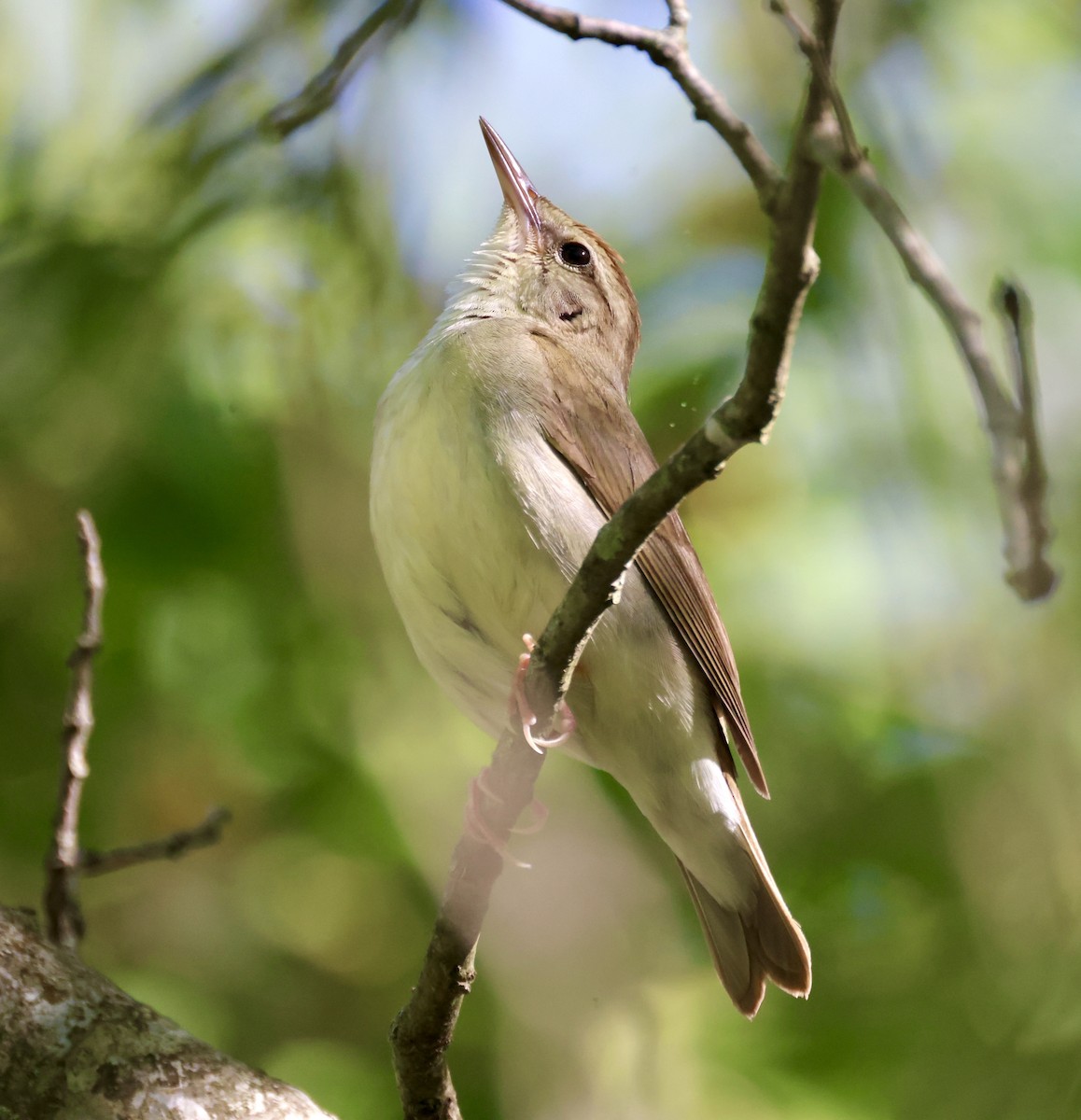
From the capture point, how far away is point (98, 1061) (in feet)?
8.48

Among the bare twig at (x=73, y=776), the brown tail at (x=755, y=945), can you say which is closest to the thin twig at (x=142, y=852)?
the bare twig at (x=73, y=776)

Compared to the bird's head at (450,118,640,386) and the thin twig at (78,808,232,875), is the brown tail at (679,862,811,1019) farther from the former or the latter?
the bird's head at (450,118,640,386)

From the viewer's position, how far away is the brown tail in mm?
3531

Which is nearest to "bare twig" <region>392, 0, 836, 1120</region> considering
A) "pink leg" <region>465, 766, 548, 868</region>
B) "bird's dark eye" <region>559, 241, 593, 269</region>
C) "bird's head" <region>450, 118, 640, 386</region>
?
"pink leg" <region>465, 766, 548, 868</region>

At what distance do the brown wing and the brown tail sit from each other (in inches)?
13.5

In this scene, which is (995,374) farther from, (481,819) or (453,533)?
(453,533)

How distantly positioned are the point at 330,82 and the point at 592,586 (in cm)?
237

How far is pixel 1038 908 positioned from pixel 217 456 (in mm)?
3025

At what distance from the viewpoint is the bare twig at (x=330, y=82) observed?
405 centimetres

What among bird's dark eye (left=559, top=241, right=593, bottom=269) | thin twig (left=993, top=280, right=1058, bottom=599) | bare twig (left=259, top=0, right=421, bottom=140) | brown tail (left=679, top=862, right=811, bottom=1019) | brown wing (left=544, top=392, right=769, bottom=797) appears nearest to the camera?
thin twig (left=993, top=280, right=1058, bottom=599)

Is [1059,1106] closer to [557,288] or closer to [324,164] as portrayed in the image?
[557,288]

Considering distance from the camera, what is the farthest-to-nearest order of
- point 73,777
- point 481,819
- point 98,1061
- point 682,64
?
point 73,777 < point 481,819 < point 98,1061 < point 682,64

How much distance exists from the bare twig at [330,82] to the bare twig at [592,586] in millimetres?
2069

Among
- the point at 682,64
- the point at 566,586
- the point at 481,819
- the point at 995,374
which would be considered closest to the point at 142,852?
the point at 481,819
